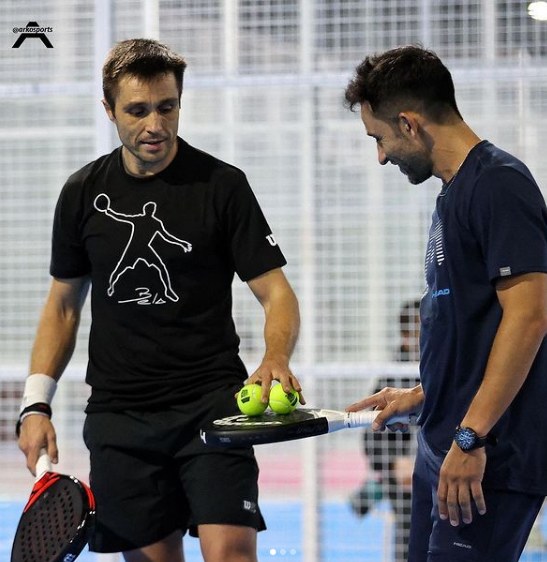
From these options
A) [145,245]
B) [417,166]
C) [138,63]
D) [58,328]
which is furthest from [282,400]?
[138,63]

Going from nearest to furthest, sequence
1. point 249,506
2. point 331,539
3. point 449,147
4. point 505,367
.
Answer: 1. point 505,367
2. point 449,147
3. point 249,506
4. point 331,539

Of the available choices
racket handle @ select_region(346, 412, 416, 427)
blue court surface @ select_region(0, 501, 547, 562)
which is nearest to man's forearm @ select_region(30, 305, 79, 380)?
racket handle @ select_region(346, 412, 416, 427)

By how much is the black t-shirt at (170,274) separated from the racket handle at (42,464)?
20 centimetres

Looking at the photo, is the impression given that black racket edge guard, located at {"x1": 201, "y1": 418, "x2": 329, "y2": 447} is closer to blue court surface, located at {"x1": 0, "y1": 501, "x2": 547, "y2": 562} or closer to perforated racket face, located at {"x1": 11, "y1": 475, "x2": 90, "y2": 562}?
perforated racket face, located at {"x1": 11, "y1": 475, "x2": 90, "y2": 562}

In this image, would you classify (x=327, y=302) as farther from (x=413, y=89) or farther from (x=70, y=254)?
(x=413, y=89)

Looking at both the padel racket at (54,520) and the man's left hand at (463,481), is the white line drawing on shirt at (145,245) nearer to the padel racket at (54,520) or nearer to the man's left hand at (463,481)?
the padel racket at (54,520)

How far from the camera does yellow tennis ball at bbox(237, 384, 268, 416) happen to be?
9.81 feet

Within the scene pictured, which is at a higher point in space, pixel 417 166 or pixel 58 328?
pixel 417 166

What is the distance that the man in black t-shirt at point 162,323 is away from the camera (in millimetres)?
3277

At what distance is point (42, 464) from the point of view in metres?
3.34

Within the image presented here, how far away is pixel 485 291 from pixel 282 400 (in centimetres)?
71

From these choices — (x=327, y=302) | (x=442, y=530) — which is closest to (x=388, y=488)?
(x=327, y=302)

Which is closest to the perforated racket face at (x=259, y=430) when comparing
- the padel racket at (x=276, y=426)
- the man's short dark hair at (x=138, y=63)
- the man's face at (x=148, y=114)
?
the padel racket at (x=276, y=426)

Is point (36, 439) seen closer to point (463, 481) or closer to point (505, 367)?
point (463, 481)
